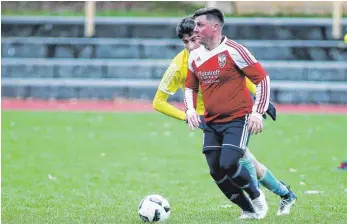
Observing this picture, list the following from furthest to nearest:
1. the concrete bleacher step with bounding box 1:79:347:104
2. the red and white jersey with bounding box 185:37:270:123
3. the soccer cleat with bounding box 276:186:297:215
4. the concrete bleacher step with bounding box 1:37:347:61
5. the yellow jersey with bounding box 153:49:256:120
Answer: the concrete bleacher step with bounding box 1:37:347:61
the concrete bleacher step with bounding box 1:79:347:104
the yellow jersey with bounding box 153:49:256:120
the soccer cleat with bounding box 276:186:297:215
the red and white jersey with bounding box 185:37:270:123

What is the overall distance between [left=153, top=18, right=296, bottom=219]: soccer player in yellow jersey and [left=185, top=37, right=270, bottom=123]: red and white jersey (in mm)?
317

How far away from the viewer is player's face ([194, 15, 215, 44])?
7.43 m

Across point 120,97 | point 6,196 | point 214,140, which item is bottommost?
point 120,97

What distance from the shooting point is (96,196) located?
9.32m

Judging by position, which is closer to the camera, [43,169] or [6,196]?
[6,196]

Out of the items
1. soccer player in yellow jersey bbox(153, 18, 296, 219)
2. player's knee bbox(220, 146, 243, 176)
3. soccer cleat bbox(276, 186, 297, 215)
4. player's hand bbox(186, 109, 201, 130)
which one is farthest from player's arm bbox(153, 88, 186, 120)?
soccer cleat bbox(276, 186, 297, 215)

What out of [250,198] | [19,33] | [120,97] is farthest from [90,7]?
[250,198]

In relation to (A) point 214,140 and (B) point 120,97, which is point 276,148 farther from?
(B) point 120,97

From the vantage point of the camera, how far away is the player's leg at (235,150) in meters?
7.36

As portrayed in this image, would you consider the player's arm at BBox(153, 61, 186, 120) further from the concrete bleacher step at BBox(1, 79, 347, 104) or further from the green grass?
the concrete bleacher step at BBox(1, 79, 347, 104)

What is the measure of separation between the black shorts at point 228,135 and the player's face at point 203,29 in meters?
0.68

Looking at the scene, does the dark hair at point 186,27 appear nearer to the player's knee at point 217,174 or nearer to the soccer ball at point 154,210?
the player's knee at point 217,174

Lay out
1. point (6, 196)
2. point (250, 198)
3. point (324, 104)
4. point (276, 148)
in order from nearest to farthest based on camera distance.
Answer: point (250, 198) → point (6, 196) → point (276, 148) → point (324, 104)

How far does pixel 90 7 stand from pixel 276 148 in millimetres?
13174
